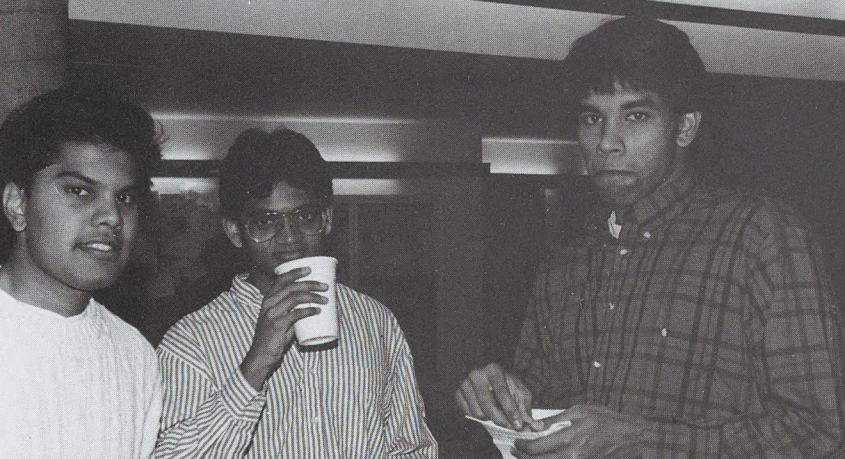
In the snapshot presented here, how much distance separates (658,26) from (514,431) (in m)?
0.81

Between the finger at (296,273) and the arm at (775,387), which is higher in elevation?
the finger at (296,273)

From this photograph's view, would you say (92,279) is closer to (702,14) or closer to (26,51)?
(26,51)

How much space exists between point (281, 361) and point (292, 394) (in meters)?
0.14

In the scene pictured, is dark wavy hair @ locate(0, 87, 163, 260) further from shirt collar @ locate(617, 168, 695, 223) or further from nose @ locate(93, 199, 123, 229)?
shirt collar @ locate(617, 168, 695, 223)

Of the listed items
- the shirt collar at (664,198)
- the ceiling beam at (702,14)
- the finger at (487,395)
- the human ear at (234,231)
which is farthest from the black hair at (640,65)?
the ceiling beam at (702,14)

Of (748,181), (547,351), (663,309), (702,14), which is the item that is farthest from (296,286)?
(748,181)

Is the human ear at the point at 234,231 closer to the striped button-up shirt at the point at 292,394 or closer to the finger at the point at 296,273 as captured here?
the striped button-up shirt at the point at 292,394

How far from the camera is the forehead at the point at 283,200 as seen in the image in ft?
5.16

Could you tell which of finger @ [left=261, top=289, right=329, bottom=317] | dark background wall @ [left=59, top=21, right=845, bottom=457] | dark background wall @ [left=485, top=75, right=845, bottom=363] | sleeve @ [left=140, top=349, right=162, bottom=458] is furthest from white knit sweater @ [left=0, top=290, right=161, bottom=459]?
dark background wall @ [left=485, top=75, right=845, bottom=363]

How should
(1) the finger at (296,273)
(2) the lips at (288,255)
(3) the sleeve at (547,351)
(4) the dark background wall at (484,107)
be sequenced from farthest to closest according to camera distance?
(4) the dark background wall at (484,107) → (2) the lips at (288,255) → (3) the sleeve at (547,351) → (1) the finger at (296,273)

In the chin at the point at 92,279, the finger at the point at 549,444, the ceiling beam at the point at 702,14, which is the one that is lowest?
the finger at the point at 549,444

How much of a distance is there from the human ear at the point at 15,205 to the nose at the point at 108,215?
0.40 ft

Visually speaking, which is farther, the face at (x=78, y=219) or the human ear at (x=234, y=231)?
the human ear at (x=234, y=231)

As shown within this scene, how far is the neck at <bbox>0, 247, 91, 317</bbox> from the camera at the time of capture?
1157 millimetres
